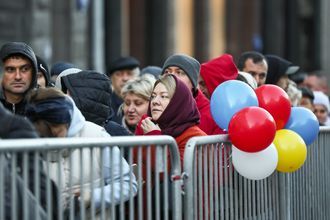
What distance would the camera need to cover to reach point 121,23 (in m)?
18.5

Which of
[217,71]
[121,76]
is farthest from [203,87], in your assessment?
[121,76]

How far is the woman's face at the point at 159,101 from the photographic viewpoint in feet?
20.5

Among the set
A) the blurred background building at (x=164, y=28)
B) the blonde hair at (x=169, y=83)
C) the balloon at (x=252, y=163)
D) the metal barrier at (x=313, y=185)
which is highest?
the blurred background building at (x=164, y=28)

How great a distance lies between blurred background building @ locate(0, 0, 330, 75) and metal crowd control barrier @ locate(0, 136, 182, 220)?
8697mm

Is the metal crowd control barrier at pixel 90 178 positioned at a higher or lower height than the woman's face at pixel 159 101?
lower

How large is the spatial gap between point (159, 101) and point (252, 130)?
77 centimetres

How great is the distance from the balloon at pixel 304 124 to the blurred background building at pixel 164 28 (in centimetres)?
760

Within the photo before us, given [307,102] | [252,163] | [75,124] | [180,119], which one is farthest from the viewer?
[307,102]

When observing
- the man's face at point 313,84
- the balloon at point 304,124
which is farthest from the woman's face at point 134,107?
the man's face at point 313,84

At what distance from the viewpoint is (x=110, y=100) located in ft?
21.4

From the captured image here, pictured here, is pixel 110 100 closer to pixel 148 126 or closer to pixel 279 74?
pixel 148 126

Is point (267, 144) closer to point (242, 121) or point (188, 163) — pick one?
point (242, 121)

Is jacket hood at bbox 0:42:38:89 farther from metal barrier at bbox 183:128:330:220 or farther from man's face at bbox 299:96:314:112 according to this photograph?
man's face at bbox 299:96:314:112

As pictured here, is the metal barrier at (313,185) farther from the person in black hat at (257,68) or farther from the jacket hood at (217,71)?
the person in black hat at (257,68)
